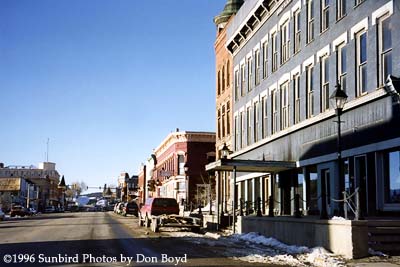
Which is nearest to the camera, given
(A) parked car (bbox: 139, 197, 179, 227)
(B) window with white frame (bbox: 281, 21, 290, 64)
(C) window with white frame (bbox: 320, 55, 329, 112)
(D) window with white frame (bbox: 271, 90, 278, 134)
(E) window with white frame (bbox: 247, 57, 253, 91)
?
(C) window with white frame (bbox: 320, 55, 329, 112)

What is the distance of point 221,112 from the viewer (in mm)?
46875

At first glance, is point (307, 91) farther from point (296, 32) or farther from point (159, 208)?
point (159, 208)

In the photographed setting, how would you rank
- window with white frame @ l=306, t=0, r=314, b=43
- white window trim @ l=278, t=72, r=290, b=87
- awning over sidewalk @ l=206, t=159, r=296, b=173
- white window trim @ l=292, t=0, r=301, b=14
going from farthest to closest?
white window trim @ l=278, t=72, r=290, b=87, white window trim @ l=292, t=0, r=301, b=14, awning over sidewalk @ l=206, t=159, r=296, b=173, window with white frame @ l=306, t=0, r=314, b=43

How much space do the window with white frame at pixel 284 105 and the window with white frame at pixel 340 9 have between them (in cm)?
661

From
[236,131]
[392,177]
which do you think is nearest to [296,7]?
[392,177]

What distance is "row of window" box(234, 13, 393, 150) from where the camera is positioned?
20.8 m

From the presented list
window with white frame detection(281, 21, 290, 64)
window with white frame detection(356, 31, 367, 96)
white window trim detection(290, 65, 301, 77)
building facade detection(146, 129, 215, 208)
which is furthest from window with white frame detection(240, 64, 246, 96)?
building facade detection(146, 129, 215, 208)

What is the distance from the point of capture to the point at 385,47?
813 inches

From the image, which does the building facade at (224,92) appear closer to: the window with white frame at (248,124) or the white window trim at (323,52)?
the window with white frame at (248,124)

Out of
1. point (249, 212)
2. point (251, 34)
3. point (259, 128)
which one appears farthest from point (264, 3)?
point (249, 212)

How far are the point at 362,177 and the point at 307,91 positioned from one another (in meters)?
6.53

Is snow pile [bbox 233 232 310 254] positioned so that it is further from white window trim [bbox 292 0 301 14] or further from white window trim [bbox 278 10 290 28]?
white window trim [bbox 278 10 290 28]

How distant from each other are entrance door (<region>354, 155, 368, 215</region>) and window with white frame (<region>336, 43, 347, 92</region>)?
10.2 ft

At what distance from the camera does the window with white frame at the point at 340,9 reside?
2395 centimetres
